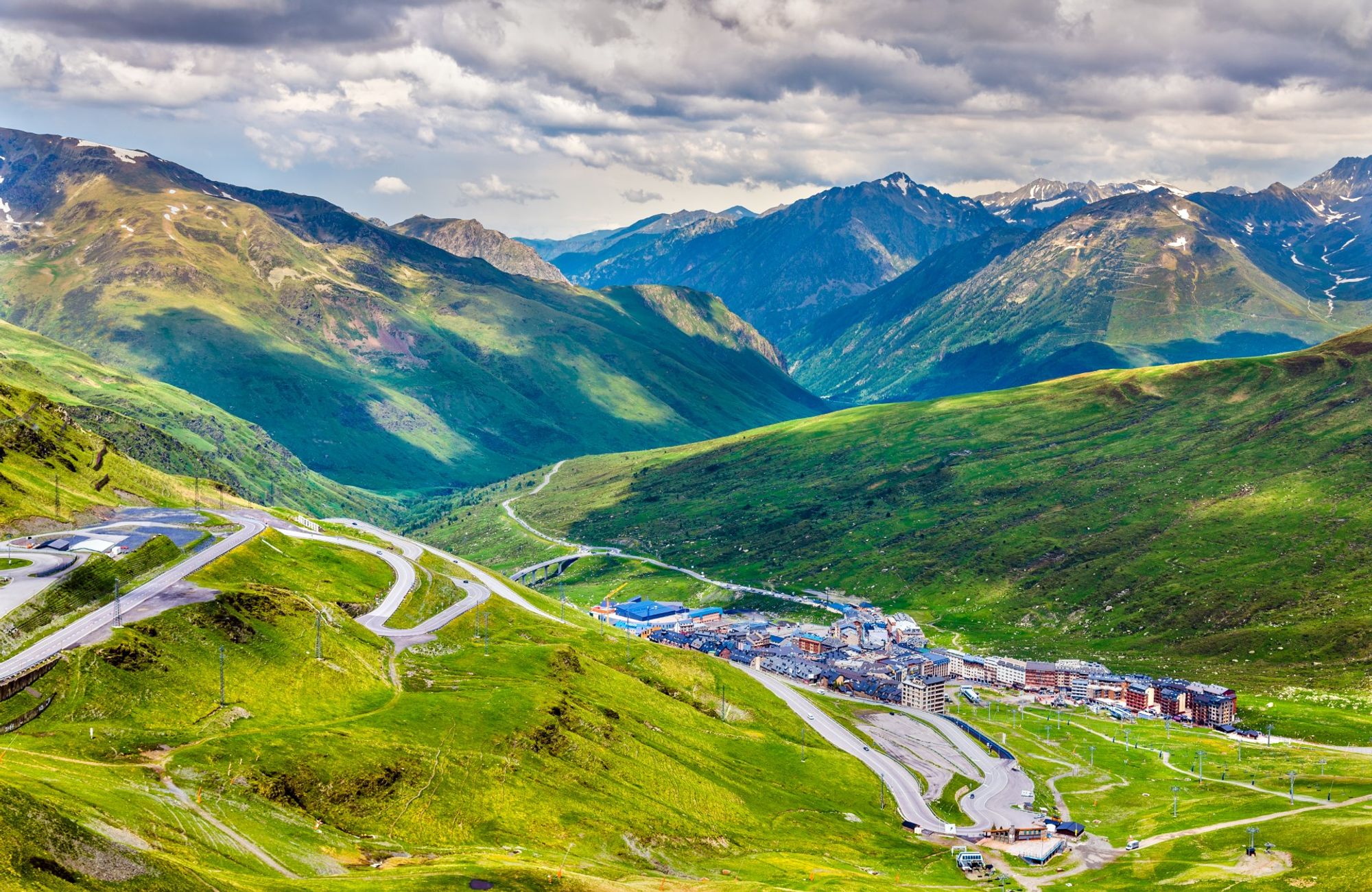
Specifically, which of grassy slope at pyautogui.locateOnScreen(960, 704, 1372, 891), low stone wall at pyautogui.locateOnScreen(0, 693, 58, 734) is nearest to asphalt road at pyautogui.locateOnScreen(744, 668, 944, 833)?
grassy slope at pyautogui.locateOnScreen(960, 704, 1372, 891)

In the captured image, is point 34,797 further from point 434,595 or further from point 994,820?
point 994,820

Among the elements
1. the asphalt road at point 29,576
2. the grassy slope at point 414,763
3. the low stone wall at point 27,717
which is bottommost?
the grassy slope at point 414,763

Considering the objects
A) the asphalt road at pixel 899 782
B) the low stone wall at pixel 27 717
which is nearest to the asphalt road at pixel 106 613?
the low stone wall at pixel 27 717

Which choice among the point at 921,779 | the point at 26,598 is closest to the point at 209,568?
the point at 26,598

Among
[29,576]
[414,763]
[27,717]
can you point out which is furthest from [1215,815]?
[29,576]

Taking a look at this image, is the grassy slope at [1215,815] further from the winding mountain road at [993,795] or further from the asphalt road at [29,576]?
the asphalt road at [29,576]

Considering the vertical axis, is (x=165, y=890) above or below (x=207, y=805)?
above

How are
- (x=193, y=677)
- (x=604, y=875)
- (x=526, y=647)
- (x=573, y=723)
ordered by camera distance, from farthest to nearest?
1. (x=526, y=647)
2. (x=573, y=723)
3. (x=193, y=677)
4. (x=604, y=875)
